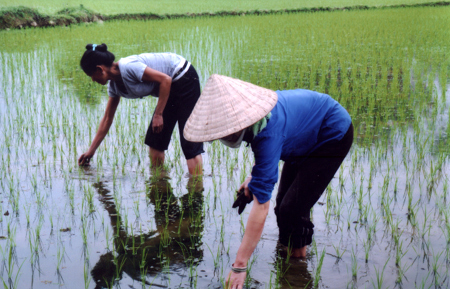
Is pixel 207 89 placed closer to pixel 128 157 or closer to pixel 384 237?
pixel 384 237

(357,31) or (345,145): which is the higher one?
(357,31)

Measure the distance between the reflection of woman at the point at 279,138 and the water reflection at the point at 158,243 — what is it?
55cm

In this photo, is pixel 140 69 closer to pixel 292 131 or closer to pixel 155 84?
pixel 155 84

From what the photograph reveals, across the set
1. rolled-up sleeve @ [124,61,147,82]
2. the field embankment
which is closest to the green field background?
the field embankment

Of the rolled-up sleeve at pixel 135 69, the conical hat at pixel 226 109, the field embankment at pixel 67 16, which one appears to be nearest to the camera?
the conical hat at pixel 226 109

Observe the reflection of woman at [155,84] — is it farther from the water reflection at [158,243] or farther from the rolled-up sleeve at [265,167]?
the rolled-up sleeve at [265,167]

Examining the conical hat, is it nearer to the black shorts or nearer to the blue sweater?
the blue sweater

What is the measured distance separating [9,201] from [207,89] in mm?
1939

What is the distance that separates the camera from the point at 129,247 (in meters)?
2.65

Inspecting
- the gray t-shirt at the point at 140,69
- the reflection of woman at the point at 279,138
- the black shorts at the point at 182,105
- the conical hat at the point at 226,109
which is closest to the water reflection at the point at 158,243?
the black shorts at the point at 182,105

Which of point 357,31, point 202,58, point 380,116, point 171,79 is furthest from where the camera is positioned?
point 357,31

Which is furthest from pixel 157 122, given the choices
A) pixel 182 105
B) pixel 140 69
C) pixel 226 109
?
pixel 226 109

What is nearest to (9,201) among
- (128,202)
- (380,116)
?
(128,202)

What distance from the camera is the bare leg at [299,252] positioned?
2.51 m
